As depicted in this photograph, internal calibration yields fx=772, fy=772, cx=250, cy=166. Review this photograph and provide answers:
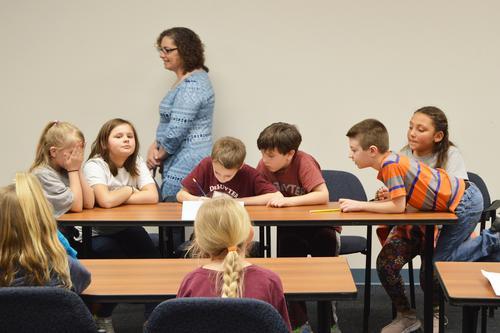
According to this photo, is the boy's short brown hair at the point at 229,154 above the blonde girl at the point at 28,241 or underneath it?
above

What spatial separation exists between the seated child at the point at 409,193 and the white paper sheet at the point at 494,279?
3.24ft

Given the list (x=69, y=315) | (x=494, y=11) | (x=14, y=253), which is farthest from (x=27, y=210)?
(x=494, y=11)

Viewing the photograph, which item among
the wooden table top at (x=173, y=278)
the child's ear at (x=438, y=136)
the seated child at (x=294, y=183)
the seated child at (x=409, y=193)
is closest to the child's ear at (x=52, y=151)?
the wooden table top at (x=173, y=278)

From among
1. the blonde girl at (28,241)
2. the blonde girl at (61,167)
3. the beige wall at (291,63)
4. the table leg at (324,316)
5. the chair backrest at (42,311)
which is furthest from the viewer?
the beige wall at (291,63)

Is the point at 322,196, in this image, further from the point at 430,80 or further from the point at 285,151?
the point at 430,80

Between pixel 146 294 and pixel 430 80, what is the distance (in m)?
3.10

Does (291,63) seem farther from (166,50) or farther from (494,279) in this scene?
(494,279)

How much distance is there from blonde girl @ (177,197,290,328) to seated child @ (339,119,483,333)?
150 cm

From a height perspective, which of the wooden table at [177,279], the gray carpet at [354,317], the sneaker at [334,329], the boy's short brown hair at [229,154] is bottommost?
the gray carpet at [354,317]

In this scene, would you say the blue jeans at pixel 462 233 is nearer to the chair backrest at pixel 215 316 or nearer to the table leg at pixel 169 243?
the table leg at pixel 169 243

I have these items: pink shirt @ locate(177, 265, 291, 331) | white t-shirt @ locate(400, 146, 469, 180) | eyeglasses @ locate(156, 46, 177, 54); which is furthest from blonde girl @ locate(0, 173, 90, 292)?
eyeglasses @ locate(156, 46, 177, 54)

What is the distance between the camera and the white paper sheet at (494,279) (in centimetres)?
253

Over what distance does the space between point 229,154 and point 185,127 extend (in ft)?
3.24

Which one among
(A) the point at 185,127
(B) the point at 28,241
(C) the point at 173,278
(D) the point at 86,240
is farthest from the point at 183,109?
(B) the point at 28,241
